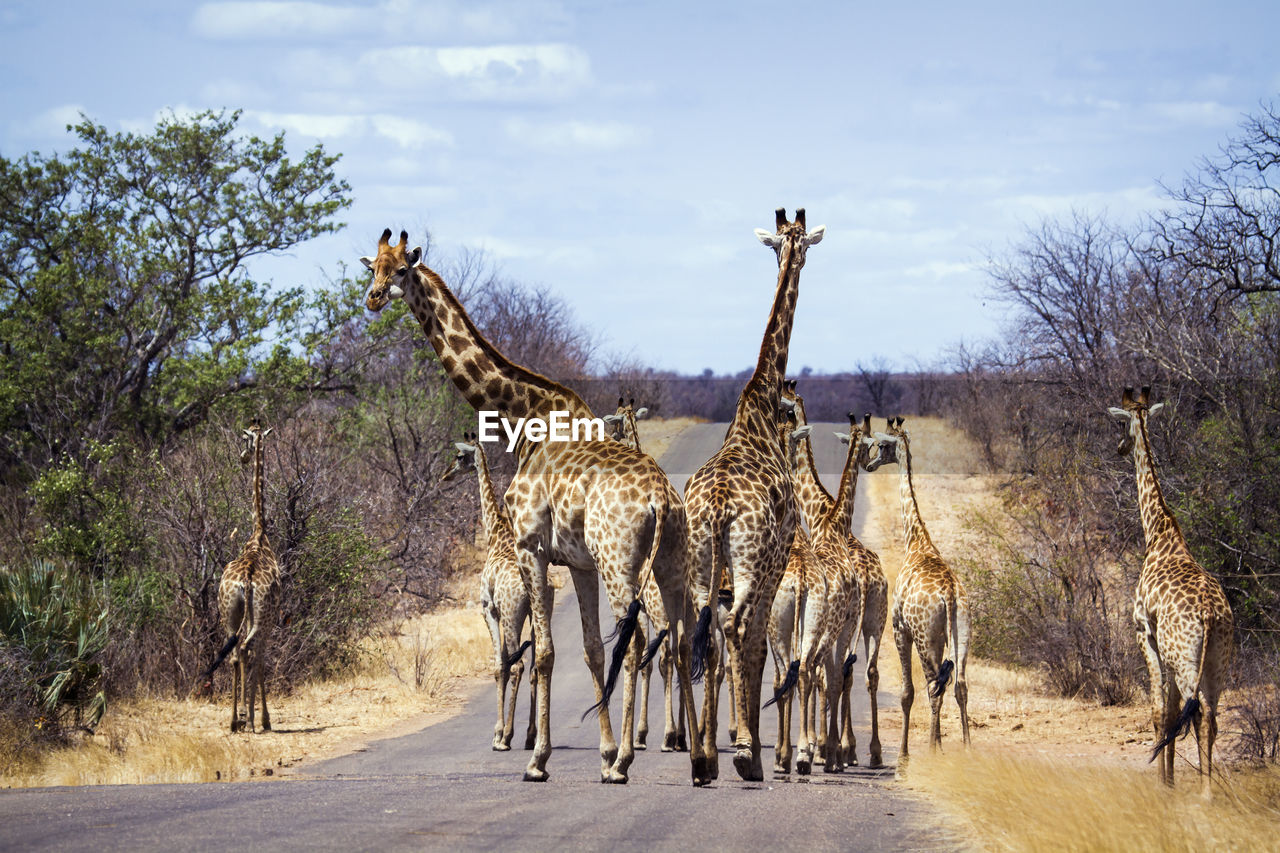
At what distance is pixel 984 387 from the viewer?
42688 mm

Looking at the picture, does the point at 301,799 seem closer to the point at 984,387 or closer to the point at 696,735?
the point at 696,735

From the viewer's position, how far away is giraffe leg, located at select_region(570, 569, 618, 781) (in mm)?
Answer: 9875

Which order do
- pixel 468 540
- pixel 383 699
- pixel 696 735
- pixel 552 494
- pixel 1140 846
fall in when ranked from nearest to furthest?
pixel 1140 846
pixel 696 735
pixel 552 494
pixel 383 699
pixel 468 540

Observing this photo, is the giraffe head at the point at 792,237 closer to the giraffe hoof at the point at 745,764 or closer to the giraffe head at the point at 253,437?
the giraffe hoof at the point at 745,764

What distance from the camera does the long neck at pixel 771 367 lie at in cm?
1108

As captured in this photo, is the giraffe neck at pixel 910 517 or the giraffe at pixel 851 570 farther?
the giraffe neck at pixel 910 517

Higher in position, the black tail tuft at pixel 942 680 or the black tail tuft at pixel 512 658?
the black tail tuft at pixel 512 658

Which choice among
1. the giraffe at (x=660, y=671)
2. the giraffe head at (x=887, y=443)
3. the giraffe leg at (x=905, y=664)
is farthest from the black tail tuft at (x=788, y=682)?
the giraffe head at (x=887, y=443)

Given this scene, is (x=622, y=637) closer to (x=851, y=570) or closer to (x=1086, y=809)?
(x=1086, y=809)

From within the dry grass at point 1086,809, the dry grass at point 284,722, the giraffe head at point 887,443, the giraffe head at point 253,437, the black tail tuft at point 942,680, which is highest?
the giraffe head at point 253,437

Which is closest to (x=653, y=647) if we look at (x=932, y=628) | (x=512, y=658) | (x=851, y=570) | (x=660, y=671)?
(x=851, y=570)

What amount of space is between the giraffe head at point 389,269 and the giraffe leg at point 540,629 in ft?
8.20

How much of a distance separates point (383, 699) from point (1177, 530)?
10.1m

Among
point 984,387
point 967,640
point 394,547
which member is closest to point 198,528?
point 394,547
